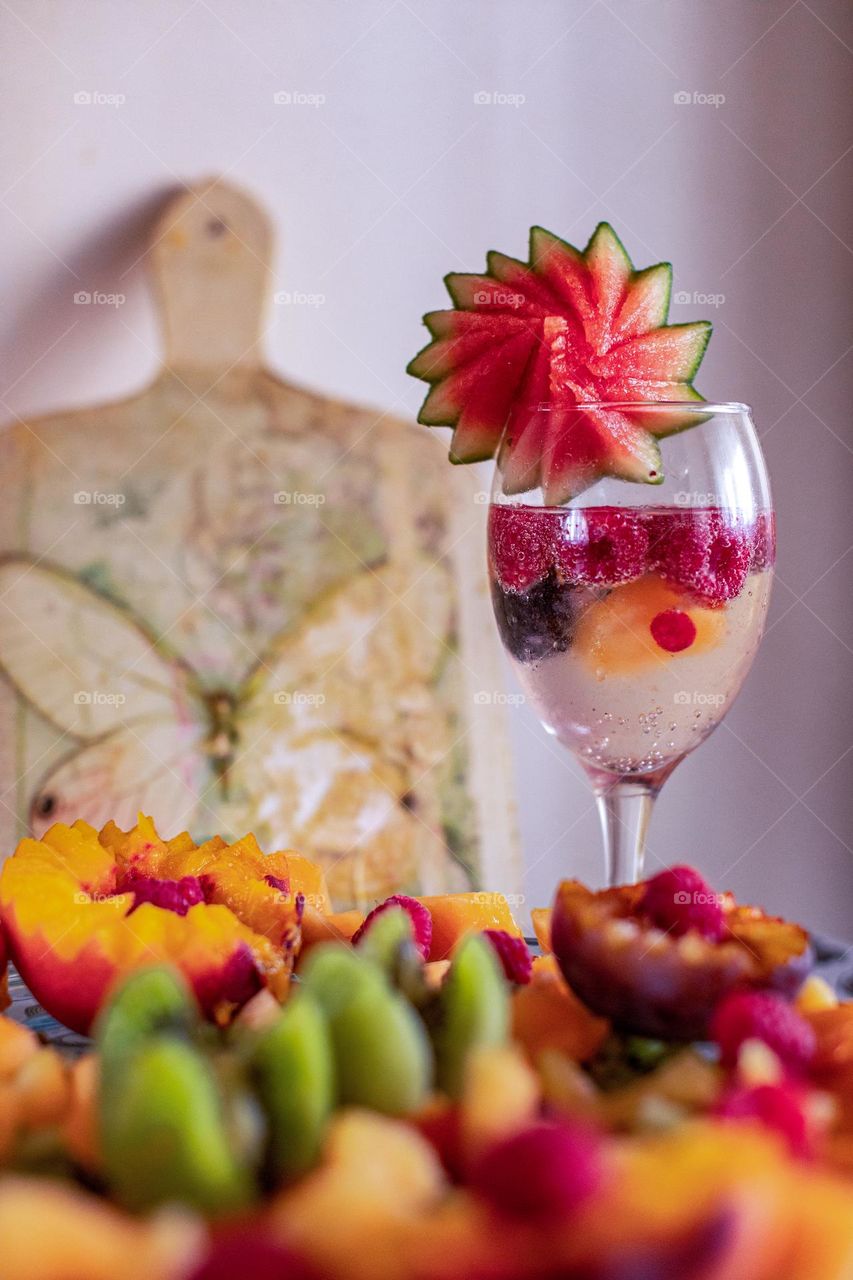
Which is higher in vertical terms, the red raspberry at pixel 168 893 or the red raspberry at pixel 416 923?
the red raspberry at pixel 168 893

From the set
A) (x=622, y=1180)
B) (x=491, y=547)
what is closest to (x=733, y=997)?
(x=622, y=1180)

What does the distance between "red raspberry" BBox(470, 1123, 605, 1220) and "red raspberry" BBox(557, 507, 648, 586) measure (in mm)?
344

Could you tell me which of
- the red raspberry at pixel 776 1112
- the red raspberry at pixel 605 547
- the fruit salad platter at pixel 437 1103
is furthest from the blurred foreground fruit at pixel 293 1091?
the red raspberry at pixel 605 547

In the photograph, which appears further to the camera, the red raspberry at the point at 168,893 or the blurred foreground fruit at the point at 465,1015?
the red raspberry at the point at 168,893

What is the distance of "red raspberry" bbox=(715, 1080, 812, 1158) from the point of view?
1.13ft

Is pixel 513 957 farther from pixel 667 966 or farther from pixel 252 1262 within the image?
pixel 252 1262

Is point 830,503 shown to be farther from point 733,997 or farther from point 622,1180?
point 622,1180

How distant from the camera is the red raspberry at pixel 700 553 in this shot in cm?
62

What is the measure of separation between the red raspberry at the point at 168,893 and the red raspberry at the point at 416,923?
0.24 ft

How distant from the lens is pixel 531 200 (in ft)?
4.80

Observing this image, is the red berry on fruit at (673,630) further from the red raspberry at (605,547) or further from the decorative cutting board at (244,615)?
the decorative cutting board at (244,615)

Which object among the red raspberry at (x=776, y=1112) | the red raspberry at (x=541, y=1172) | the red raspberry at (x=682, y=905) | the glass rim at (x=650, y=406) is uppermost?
the glass rim at (x=650, y=406)

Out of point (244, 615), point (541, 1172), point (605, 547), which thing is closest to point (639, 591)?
point (605, 547)

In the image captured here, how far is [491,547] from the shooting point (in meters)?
0.68
